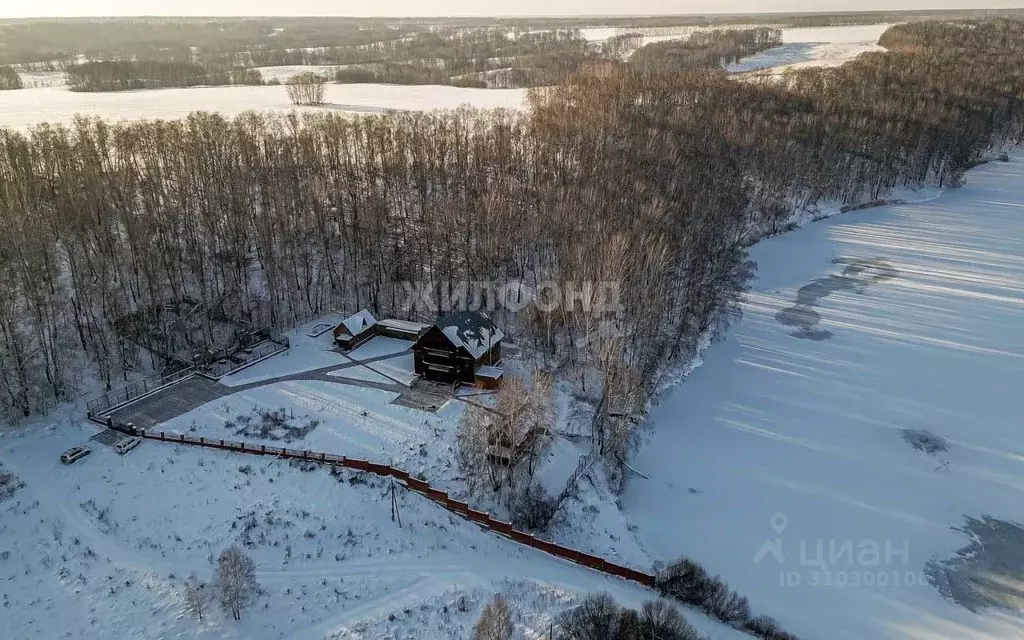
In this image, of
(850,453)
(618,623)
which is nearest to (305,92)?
(850,453)

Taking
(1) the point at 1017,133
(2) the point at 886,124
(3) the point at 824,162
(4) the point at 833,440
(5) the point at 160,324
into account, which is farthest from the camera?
(1) the point at 1017,133

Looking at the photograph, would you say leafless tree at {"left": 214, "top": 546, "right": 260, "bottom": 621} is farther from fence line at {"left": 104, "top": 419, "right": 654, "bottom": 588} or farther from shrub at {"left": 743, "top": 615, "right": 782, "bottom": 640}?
shrub at {"left": 743, "top": 615, "right": 782, "bottom": 640}

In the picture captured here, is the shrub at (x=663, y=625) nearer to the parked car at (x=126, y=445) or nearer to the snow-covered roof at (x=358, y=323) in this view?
the parked car at (x=126, y=445)

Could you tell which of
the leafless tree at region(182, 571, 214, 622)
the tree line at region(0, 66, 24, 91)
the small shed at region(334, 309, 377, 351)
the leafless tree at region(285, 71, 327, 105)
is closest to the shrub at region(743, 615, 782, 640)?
the leafless tree at region(182, 571, 214, 622)

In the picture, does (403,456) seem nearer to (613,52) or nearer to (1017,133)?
(1017,133)

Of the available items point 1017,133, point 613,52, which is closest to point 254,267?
point 1017,133

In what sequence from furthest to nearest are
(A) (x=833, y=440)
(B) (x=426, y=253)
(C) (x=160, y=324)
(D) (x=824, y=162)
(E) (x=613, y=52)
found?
(E) (x=613, y=52) < (D) (x=824, y=162) < (B) (x=426, y=253) < (C) (x=160, y=324) < (A) (x=833, y=440)

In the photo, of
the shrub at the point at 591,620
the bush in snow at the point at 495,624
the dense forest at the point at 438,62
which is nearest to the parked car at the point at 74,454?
the bush in snow at the point at 495,624
